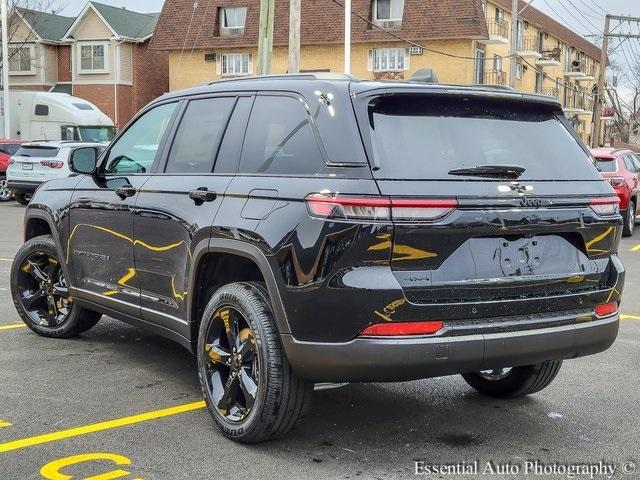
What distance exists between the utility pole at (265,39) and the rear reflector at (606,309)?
1440 cm

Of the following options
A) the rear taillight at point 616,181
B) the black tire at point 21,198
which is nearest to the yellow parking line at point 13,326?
the rear taillight at point 616,181

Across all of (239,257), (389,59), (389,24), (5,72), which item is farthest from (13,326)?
(389,59)

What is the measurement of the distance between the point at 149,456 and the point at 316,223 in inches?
56.5

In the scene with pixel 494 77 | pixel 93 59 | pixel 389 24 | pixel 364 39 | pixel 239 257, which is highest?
pixel 389 24

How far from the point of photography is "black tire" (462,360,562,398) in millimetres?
5371

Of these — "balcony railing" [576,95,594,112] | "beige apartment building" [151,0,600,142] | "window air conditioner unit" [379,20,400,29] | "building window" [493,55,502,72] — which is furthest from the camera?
"balcony railing" [576,95,594,112]

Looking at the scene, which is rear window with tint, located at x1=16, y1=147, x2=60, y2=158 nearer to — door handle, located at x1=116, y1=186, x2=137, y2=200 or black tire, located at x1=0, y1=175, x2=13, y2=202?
black tire, located at x1=0, y1=175, x2=13, y2=202

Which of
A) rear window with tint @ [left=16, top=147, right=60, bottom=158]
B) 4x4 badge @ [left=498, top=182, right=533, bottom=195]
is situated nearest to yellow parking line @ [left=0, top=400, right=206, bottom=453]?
4x4 badge @ [left=498, top=182, right=533, bottom=195]

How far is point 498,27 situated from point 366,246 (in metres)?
43.3

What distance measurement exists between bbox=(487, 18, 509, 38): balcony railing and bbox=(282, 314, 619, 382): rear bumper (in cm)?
4076

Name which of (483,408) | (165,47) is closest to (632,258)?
(483,408)

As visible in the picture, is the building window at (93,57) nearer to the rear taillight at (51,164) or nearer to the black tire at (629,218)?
the rear taillight at (51,164)

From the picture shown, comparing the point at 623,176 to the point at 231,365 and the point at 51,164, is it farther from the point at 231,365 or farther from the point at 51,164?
the point at 231,365

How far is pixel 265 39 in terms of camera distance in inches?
732
